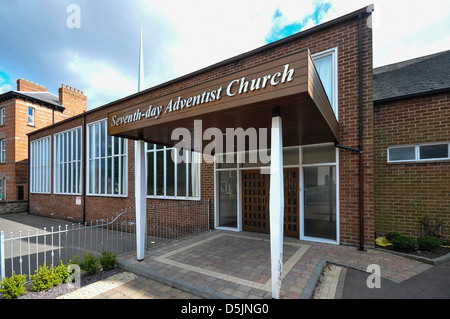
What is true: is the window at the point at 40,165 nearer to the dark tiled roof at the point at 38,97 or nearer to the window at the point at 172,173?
the dark tiled roof at the point at 38,97

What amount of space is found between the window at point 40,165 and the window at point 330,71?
17.2 metres

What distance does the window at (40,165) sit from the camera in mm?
15250

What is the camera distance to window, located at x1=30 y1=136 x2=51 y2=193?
50.0ft

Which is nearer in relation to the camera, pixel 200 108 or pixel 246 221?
pixel 200 108

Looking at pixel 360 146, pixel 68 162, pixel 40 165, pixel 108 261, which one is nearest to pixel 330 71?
pixel 360 146

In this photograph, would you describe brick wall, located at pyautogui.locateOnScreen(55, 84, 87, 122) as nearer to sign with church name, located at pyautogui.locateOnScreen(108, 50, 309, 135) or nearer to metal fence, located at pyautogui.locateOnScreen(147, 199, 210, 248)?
metal fence, located at pyautogui.locateOnScreen(147, 199, 210, 248)

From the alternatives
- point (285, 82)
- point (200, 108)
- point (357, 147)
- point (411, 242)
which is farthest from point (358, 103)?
point (200, 108)

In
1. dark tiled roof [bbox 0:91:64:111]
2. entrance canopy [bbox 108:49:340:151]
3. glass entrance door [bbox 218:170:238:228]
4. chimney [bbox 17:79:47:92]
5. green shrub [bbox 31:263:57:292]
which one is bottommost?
green shrub [bbox 31:263:57:292]

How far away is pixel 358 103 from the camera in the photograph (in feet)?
17.8

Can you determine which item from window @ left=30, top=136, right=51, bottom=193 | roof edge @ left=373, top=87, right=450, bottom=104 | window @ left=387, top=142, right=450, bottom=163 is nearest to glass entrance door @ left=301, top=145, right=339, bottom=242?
window @ left=387, top=142, right=450, bottom=163

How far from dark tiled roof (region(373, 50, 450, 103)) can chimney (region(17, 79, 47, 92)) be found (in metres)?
26.7

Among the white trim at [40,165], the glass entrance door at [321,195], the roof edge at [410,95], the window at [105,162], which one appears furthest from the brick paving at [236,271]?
the white trim at [40,165]
